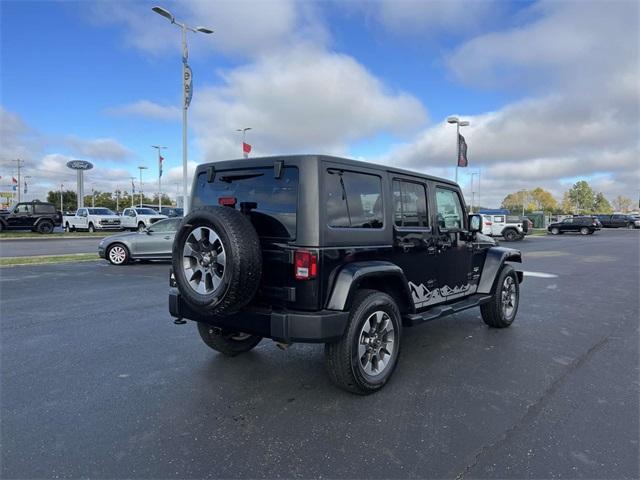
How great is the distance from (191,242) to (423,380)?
2446mm

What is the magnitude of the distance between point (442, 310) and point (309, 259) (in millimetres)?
1957

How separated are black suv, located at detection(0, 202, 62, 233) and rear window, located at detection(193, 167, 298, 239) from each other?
3002 cm


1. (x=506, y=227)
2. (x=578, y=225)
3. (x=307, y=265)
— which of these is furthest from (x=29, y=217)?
(x=578, y=225)

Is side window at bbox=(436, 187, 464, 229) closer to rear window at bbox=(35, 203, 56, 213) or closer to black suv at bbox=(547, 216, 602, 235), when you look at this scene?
rear window at bbox=(35, 203, 56, 213)

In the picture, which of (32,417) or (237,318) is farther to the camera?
(237,318)

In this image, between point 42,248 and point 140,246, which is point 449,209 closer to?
point 140,246

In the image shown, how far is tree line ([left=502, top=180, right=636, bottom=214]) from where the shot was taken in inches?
4882

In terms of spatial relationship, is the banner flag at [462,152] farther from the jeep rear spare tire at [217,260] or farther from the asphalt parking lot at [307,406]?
the jeep rear spare tire at [217,260]

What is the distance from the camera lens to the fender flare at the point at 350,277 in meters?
3.46

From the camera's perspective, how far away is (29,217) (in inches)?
1120

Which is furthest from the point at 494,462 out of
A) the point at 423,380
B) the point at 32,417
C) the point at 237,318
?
the point at 32,417

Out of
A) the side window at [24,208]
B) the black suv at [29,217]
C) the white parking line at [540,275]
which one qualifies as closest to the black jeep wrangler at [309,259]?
the white parking line at [540,275]

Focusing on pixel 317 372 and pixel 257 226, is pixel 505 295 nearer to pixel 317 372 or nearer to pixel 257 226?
pixel 317 372

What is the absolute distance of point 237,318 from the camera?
3658mm
